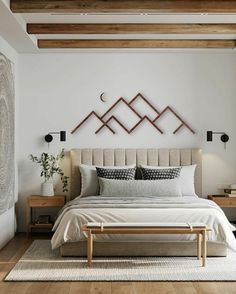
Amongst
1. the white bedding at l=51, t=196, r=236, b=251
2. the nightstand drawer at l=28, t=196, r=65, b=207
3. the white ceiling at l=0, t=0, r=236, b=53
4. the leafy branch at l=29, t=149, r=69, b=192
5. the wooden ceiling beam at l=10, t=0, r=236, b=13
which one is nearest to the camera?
the wooden ceiling beam at l=10, t=0, r=236, b=13

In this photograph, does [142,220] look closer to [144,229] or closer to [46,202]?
[144,229]

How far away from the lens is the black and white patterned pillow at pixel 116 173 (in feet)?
24.9

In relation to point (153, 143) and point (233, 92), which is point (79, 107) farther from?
point (233, 92)

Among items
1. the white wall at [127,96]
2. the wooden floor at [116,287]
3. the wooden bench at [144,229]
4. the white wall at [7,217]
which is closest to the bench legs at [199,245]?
the wooden bench at [144,229]

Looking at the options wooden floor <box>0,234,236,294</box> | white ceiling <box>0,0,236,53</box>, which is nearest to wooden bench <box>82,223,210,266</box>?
wooden floor <box>0,234,236,294</box>

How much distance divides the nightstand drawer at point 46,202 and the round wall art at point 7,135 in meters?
0.28

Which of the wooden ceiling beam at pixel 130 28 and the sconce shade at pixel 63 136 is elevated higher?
the wooden ceiling beam at pixel 130 28

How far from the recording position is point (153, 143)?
26.8ft

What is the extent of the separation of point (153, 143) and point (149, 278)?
10.1 ft

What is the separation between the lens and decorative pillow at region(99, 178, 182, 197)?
23.7ft

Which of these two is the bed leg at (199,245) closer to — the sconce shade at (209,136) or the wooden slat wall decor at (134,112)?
the sconce shade at (209,136)

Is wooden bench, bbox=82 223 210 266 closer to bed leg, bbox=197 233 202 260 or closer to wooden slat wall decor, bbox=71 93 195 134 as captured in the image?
bed leg, bbox=197 233 202 260

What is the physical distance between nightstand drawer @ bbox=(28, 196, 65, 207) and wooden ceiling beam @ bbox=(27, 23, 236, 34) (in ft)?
7.32

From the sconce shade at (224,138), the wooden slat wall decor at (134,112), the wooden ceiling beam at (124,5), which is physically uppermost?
the wooden ceiling beam at (124,5)
